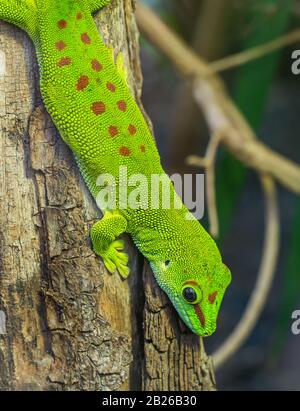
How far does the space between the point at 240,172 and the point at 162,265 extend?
47.5 inches

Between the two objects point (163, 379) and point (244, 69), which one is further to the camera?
point (244, 69)

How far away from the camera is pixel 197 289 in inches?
52.6

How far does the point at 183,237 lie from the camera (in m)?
1.38

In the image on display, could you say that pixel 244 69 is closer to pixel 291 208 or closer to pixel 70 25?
pixel 291 208

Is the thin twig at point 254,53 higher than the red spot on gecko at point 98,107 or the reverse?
higher

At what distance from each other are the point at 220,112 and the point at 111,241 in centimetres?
104

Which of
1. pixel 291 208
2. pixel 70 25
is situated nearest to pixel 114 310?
pixel 70 25

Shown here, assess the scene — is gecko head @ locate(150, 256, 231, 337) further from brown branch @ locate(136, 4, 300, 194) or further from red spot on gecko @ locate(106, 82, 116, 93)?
brown branch @ locate(136, 4, 300, 194)

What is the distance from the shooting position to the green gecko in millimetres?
1282

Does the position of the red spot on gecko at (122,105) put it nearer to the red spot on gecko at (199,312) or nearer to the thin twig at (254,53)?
the red spot on gecko at (199,312)

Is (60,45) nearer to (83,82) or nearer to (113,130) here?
(83,82)

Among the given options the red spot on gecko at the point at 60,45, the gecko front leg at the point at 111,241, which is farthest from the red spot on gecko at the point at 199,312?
the red spot on gecko at the point at 60,45

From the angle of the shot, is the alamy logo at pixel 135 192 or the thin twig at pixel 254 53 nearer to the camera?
the alamy logo at pixel 135 192

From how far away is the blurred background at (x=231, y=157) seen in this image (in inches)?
95.0
